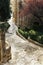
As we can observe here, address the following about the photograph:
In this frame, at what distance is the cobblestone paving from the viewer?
1436 cm

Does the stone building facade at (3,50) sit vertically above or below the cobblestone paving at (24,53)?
above

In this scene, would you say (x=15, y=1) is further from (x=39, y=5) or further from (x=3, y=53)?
(x=3, y=53)

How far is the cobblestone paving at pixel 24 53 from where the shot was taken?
47.1 feet

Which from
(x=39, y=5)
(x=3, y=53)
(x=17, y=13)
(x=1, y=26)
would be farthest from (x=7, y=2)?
(x=17, y=13)

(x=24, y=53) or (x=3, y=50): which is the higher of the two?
(x=3, y=50)

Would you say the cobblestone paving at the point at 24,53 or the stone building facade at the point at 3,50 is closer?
the stone building facade at the point at 3,50

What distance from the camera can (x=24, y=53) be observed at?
15992mm

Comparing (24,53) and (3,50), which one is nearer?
(3,50)

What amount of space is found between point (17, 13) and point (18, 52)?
360 inches

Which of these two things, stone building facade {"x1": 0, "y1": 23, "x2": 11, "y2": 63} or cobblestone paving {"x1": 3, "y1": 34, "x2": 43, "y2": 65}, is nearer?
stone building facade {"x1": 0, "y1": 23, "x2": 11, "y2": 63}

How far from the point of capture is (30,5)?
21.8m

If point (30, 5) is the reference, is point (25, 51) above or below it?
below

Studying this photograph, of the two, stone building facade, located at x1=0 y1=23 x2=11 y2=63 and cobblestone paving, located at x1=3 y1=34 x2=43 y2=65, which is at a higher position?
stone building facade, located at x1=0 y1=23 x2=11 y2=63

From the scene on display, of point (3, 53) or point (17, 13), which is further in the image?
point (17, 13)
